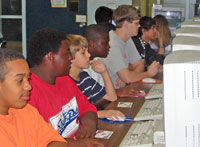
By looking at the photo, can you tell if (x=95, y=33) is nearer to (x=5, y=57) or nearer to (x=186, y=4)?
(x=5, y=57)

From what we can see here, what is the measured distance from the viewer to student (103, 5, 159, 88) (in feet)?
9.61

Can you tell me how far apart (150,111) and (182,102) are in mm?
1009

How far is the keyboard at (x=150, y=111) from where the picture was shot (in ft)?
6.14

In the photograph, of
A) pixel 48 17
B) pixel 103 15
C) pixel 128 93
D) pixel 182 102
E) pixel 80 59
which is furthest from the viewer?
pixel 48 17

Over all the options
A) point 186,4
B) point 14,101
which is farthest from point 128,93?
point 186,4

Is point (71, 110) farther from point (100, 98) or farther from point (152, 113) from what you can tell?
point (100, 98)

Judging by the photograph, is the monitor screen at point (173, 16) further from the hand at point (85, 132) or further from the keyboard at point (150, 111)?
the hand at point (85, 132)

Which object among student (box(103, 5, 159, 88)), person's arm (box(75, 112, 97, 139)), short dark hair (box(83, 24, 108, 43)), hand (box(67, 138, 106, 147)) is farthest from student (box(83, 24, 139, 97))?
hand (box(67, 138, 106, 147))

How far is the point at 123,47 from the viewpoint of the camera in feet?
10.3

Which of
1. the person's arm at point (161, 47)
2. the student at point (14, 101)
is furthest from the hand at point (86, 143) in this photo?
the person's arm at point (161, 47)

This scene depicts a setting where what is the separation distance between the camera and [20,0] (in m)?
4.41

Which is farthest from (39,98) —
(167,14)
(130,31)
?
(167,14)

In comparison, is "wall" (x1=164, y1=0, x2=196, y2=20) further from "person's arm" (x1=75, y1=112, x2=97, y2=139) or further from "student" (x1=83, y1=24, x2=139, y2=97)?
"person's arm" (x1=75, y1=112, x2=97, y2=139)

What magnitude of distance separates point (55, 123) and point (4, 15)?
9.87 feet
